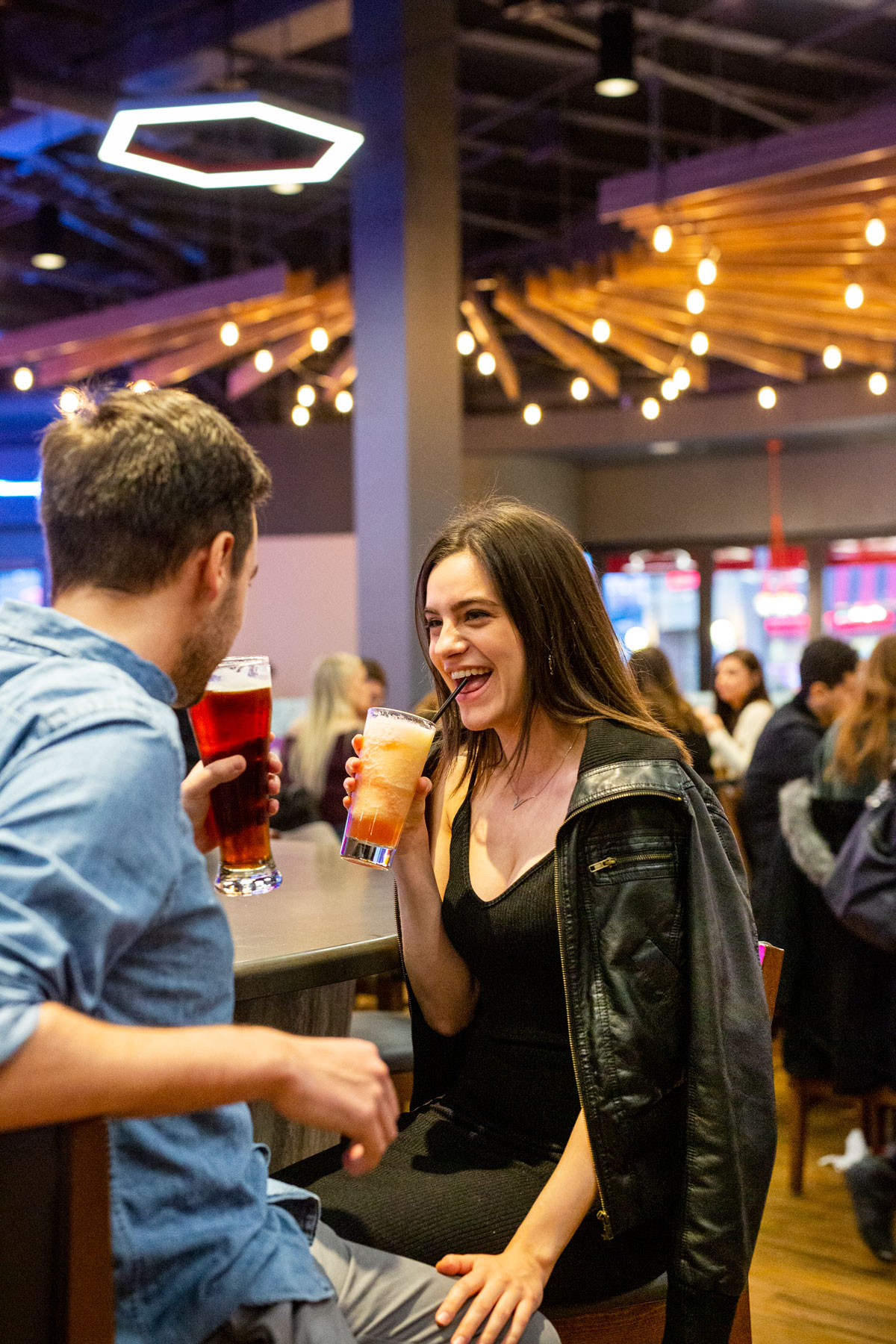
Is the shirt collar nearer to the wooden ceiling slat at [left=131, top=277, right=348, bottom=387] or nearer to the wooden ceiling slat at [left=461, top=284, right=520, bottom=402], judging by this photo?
the wooden ceiling slat at [left=131, top=277, right=348, bottom=387]

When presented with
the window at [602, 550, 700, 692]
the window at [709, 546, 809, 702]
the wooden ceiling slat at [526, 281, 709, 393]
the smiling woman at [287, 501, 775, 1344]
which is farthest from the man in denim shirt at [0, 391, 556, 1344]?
the window at [602, 550, 700, 692]

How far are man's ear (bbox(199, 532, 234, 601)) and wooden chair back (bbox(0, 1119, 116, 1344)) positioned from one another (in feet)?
1.56

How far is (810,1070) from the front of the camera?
3.43 m

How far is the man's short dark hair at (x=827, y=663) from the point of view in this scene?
14.8ft

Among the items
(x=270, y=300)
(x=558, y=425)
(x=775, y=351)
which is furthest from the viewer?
(x=558, y=425)

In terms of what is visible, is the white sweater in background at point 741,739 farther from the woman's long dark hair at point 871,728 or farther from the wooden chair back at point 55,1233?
the wooden chair back at point 55,1233

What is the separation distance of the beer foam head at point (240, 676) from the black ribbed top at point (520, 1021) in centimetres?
41

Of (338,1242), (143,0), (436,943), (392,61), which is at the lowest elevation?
(338,1242)

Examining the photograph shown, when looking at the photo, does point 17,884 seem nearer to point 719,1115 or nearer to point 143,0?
point 719,1115

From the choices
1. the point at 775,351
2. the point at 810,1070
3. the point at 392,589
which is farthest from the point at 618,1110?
the point at 775,351

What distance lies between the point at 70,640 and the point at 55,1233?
45 cm

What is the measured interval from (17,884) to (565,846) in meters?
0.81

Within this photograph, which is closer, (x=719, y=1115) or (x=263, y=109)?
(x=719, y=1115)

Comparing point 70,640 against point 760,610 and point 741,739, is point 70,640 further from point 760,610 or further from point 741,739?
point 760,610
